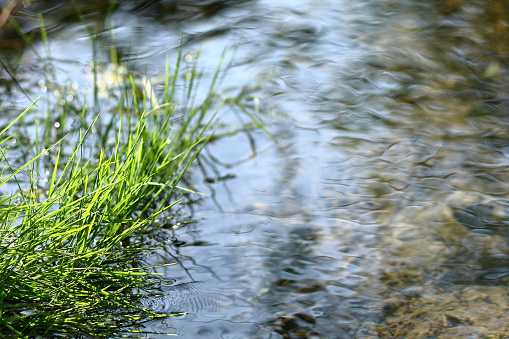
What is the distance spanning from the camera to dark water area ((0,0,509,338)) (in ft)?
6.83

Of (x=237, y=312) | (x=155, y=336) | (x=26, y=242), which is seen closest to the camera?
(x=26, y=242)

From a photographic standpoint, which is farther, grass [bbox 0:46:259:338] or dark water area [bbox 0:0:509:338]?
dark water area [bbox 0:0:509:338]

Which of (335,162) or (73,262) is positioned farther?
(335,162)

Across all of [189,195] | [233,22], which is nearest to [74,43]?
[233,22]

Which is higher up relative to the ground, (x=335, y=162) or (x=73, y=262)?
(x=73, y=262)

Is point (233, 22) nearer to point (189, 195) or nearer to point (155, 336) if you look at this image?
point (189, 195)

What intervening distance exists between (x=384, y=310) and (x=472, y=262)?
1.35 ft

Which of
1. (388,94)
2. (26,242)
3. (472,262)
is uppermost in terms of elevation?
(26,242)

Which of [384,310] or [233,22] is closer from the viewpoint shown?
[384,310]

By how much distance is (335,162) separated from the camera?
2832mm

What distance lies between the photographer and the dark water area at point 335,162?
208cm

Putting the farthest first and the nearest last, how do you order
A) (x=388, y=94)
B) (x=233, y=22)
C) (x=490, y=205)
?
(x=233, y=22) < (x=388, y=94) < (x=490, y=205)

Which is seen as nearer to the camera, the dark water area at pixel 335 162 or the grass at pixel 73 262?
the grass at pixel 73 262

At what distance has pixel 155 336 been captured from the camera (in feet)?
6.31
